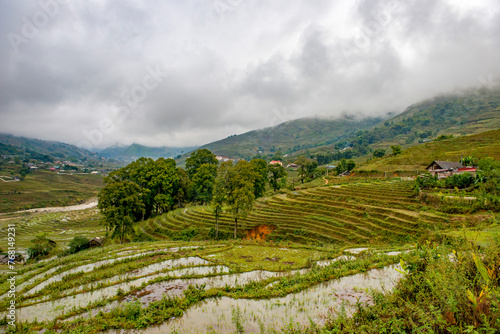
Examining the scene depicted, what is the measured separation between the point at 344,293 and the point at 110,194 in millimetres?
24325

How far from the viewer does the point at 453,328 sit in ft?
14.2

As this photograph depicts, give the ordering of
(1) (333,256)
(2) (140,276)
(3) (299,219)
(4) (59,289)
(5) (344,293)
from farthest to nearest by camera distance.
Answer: (3) (299,219)
(1) (333,256)
(2) (140,276)
(4) (59,289)
(5) (344,293)

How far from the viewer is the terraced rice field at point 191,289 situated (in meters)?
7.95

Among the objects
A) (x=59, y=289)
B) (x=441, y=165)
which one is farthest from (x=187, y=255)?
(x=441, y=165)

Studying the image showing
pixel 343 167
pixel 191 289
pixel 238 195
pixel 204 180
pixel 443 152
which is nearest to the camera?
pixel 191 289

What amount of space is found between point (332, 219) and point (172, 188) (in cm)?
2550

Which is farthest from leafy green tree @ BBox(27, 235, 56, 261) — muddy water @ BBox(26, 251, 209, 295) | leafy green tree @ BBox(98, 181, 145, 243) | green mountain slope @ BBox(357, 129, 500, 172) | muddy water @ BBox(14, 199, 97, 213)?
muddy water @ BBox(14, 199, 97, 213)

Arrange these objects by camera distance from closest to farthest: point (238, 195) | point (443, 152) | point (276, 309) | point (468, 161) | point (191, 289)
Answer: point (276, 309), point (191, 289), point (238, 195), point (468, 161), point (443, 152)

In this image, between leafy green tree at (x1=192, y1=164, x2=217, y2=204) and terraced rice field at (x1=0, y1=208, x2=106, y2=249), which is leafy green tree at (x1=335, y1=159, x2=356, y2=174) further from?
terraced rice field at (x1=0, y1=208, x2=106, y2=249)

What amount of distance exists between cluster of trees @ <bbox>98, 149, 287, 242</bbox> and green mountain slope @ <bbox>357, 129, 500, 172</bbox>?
2698 cm

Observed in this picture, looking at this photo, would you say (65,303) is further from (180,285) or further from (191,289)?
(191,289)

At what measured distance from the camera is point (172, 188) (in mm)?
38219

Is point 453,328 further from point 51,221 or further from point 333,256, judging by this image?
point 51,221

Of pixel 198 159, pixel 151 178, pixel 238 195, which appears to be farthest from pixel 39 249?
pixel 198 159
